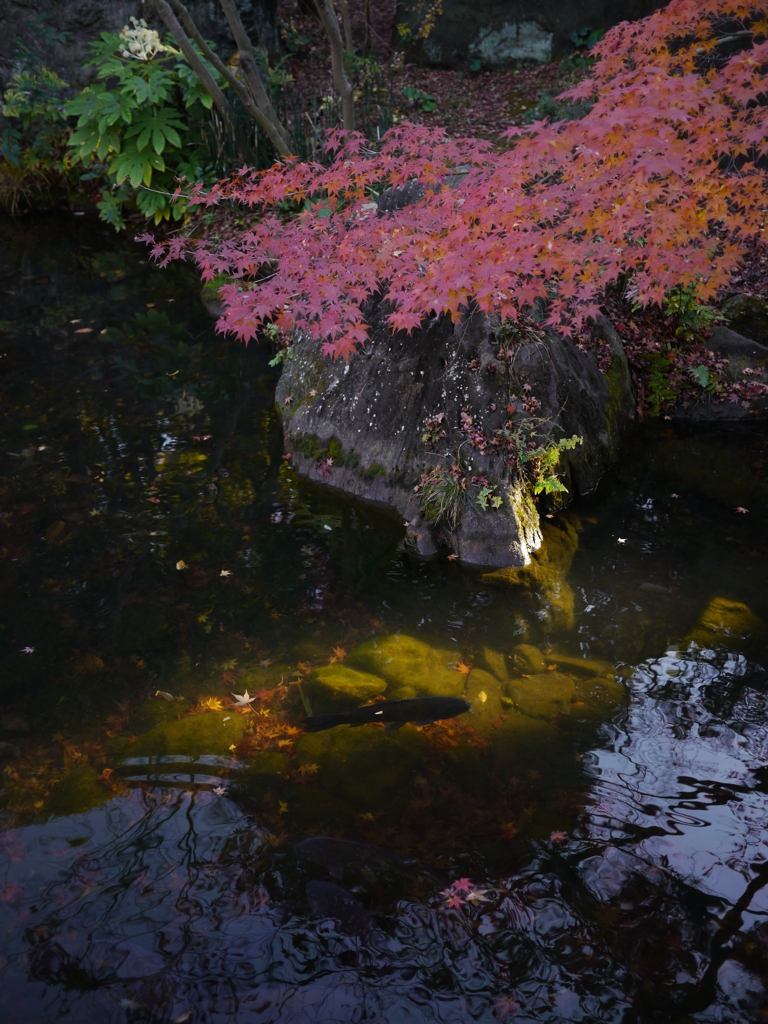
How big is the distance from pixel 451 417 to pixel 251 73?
4.79m

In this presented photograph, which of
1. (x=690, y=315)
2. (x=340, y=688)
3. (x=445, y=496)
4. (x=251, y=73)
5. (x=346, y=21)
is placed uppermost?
(x=346, y=21)

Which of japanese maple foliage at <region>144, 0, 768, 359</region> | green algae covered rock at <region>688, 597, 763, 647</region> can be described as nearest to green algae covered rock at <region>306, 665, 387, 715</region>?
green algae covered rock at <region>688, 597, 763, 647</region>

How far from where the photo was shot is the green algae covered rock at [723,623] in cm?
388

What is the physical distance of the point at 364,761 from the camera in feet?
10.7

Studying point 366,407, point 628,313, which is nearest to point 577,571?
point 366,407

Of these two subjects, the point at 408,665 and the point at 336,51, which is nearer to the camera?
the point at 408,665

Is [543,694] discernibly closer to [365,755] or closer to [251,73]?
[365,755]

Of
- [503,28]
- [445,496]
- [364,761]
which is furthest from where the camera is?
[503,28]

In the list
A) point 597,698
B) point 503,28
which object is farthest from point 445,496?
point 503,28

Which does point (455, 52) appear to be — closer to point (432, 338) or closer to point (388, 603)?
point (432, 338)

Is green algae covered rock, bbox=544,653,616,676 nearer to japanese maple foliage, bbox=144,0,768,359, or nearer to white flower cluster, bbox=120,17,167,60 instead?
japanese maple foliage, bbox=144,0,768,359

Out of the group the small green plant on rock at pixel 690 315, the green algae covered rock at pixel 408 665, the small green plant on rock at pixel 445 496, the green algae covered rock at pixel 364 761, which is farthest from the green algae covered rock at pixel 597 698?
the small green plant on rock at pixel 690 315

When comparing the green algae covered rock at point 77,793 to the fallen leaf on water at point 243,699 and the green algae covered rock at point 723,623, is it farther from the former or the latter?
the green algae covered rock at point 723,623

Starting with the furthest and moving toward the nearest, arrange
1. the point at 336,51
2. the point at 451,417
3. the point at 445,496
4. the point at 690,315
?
the point at 336,51 < the point at 690,315 < the point at 451,417 < the point at 445,496
